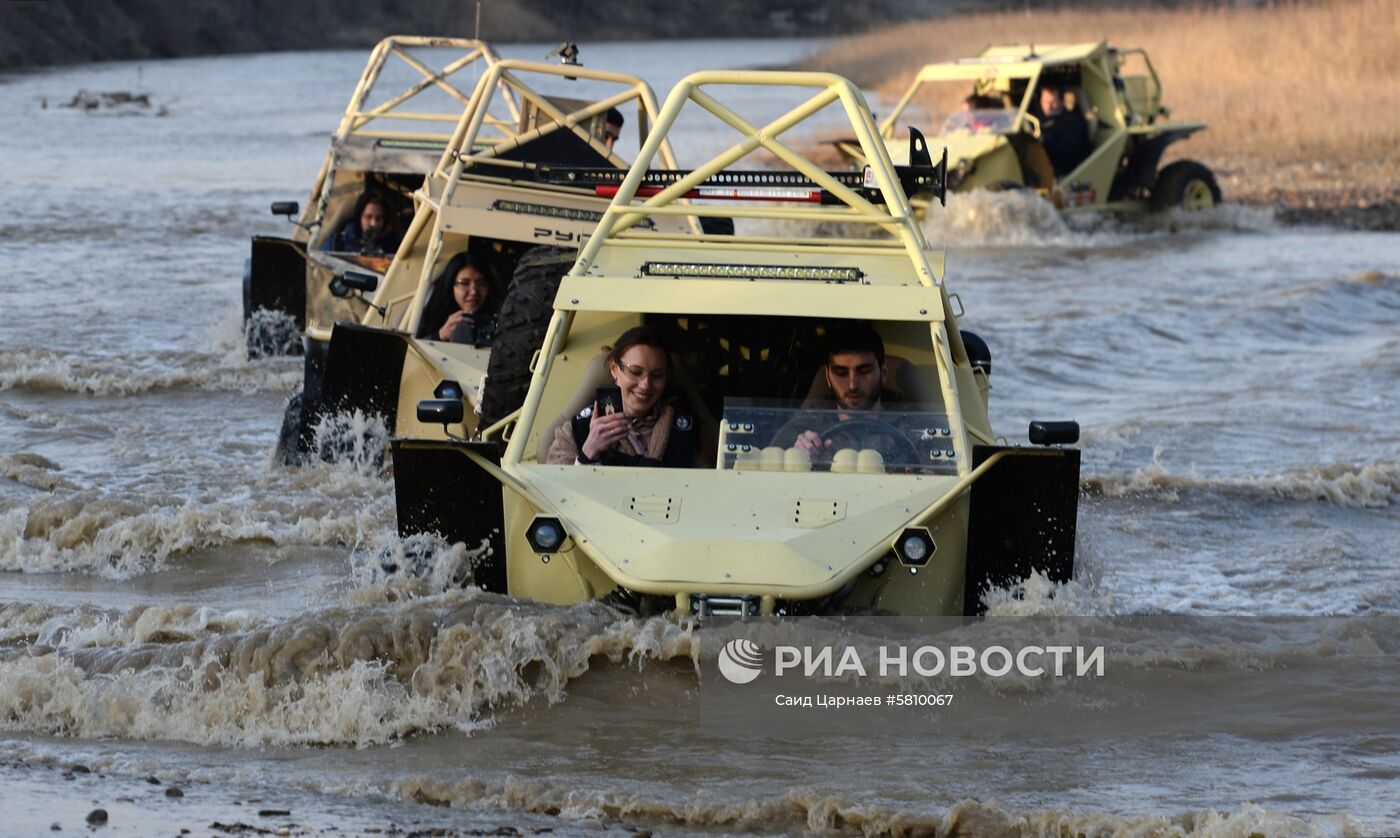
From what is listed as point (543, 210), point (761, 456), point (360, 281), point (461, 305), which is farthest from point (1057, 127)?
point (761, 456)

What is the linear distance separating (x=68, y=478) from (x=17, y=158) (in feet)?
72.7

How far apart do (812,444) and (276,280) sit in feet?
27.0

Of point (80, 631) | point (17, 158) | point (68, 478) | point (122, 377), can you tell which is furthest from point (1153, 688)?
point (17, 158)

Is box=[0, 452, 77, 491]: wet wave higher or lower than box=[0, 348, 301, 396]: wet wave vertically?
lower

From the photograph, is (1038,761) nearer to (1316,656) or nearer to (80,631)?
(1316,656)

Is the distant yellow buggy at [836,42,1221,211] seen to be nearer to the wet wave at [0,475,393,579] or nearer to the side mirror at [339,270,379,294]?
the side mirror at [339,270,379,294]

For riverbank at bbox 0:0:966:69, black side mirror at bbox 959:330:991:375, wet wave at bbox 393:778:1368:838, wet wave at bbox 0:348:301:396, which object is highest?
riverbank at bbox 0:0:966:69

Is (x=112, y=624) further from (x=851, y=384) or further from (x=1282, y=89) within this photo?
(x=1282, y=89)

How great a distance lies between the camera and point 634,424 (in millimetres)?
8016

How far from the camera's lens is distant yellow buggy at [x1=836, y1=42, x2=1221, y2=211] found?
22938mm

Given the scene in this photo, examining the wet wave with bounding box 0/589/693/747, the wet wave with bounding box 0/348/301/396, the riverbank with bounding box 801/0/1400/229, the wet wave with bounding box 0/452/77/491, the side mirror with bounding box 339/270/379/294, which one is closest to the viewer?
the wet wave with bounding box 0/589/693/747

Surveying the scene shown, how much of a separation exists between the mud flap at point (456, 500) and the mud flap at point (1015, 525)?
1606mm

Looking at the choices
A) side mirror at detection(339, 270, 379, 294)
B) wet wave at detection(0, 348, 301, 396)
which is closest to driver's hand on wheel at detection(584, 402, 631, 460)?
side mirror at detection(339, 270, 379, 294)

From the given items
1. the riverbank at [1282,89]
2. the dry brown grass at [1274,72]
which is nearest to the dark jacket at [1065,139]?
the riverbank at [1282,89]
